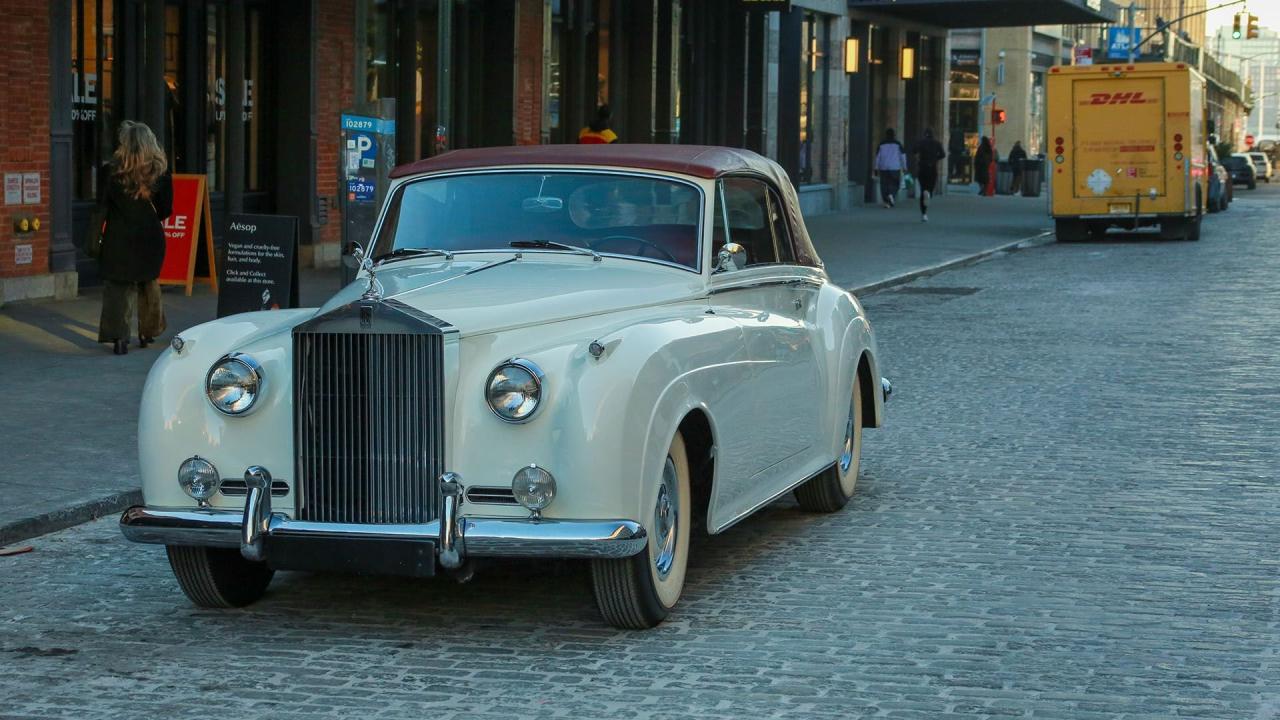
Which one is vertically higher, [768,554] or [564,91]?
[564,91]

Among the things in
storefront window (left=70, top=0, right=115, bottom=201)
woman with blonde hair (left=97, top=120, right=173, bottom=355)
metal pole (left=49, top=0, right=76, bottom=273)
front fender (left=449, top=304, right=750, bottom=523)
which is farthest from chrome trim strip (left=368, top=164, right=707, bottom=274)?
storefront window (left=70, top=0, right=115, bottom=201)

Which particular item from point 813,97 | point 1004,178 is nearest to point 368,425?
point 813,97

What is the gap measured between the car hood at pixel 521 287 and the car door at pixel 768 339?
335 mm

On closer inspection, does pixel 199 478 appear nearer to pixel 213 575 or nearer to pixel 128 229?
pixel 213 575

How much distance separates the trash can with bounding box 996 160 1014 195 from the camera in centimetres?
5731

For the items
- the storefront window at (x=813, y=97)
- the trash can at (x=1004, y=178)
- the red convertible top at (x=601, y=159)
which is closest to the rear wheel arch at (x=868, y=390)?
the red convertible top at (x=601, y=159)

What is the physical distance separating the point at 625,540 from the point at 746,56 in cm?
3115

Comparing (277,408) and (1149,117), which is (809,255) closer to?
(277,408)

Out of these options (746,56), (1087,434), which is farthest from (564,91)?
(1087,434)

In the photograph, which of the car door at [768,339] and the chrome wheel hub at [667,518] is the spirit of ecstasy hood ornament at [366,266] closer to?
the chrome wheel hub at [667,518]

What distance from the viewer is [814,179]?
4138 cm

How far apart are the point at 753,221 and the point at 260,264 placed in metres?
5.25

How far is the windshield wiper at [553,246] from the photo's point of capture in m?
7.03

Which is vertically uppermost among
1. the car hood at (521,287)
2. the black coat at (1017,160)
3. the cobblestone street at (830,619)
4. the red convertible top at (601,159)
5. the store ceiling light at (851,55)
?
the store ceiling light at (851,55)
